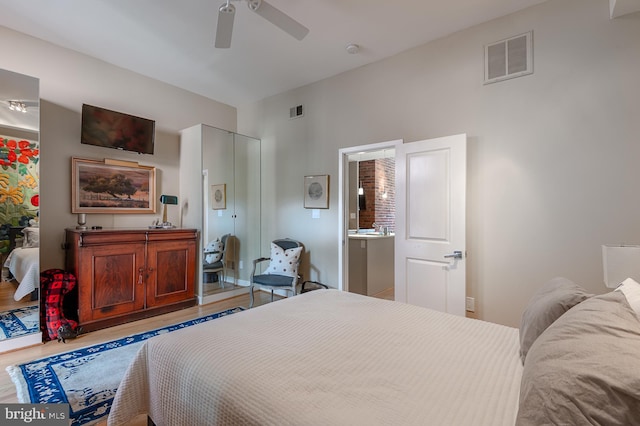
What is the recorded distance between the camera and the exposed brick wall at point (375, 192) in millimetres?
6152

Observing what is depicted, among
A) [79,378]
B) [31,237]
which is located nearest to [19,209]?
[31,237]

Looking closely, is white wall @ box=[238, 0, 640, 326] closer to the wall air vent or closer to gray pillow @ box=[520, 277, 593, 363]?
the wall air vent

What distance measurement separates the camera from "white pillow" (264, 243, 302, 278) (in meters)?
3.98

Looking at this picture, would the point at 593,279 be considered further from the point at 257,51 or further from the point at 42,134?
the point at 42,134

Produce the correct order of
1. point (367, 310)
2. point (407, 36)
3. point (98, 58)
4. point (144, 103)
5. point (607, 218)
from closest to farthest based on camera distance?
point (367, 310) → point (607, 218) → point (407, 36) → point (98, 58) → point (144, 103)

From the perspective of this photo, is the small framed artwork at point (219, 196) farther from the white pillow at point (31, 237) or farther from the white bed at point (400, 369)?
the white bed at point (400, 369)

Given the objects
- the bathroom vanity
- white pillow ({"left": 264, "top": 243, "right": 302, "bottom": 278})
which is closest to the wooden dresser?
white pillow ({"left": 264, "top": 243, "right": 302, "bottom": 278})

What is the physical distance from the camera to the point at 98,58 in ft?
11.6

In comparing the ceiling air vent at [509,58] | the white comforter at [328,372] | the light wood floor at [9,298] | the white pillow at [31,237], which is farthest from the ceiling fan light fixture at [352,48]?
the light wood floor at [9,298]

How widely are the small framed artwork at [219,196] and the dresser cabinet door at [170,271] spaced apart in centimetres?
53

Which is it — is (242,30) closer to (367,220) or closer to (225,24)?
(225,24)

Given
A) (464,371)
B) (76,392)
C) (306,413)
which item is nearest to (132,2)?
(76,392)

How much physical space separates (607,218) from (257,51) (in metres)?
3.63

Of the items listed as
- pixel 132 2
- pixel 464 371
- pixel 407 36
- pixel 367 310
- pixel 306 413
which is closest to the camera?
pixel 306 413
